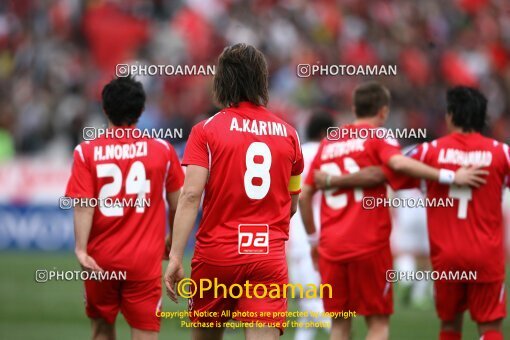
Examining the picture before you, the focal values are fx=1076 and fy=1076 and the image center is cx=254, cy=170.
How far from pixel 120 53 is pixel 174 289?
16024mm

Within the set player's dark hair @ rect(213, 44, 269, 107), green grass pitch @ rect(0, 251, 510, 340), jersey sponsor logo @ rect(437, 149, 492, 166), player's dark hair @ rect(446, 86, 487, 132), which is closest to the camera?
player's dark hair @ rect(213, 44, 269, 107)

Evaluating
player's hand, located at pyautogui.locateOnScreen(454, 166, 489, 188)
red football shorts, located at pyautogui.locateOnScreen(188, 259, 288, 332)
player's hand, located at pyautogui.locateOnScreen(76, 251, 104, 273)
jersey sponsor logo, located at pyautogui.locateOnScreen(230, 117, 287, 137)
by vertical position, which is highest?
player's hand, located at pyautogui.locateOnScreen(454, 166, 489, 188)

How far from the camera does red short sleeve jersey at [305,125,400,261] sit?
9.60 m

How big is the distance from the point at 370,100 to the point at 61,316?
6048 millimetres

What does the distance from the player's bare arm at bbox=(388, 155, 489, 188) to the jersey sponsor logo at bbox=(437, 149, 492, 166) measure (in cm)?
6

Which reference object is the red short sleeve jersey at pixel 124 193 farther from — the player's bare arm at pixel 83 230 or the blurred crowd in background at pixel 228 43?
the blurred crowd in background at pixel 228 43

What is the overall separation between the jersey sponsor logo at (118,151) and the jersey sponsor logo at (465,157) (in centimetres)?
264

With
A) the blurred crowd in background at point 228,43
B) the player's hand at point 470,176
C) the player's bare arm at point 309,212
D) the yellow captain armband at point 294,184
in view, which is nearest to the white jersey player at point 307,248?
the player's bare arm at point 309,212

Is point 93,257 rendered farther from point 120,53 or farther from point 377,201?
point 120,53

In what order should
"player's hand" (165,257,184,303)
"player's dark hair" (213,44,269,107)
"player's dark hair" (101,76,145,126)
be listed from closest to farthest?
"player's hand" (165,257,184,303) < "player's dark hair" (213,44,269,107) < "player's dark hair" (101,76,145,126)

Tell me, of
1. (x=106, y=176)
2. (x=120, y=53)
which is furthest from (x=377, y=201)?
(x=120, y=53)

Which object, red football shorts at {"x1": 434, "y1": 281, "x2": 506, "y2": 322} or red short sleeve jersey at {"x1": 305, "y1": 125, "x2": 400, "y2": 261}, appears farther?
red short sleeve jersey at {"x1": 305, "y1": 125, "x2": 400, "y2": 261}

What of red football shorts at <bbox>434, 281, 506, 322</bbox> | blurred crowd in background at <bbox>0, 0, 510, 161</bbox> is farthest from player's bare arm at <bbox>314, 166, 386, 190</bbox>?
blurred crowd in background at <bbox>0, 0, 510, 161</bbox>

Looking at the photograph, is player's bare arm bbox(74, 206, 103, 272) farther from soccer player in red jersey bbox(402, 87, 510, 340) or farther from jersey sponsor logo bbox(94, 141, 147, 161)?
soccer player in red jersey bbox(402, 87, 510, 340)
